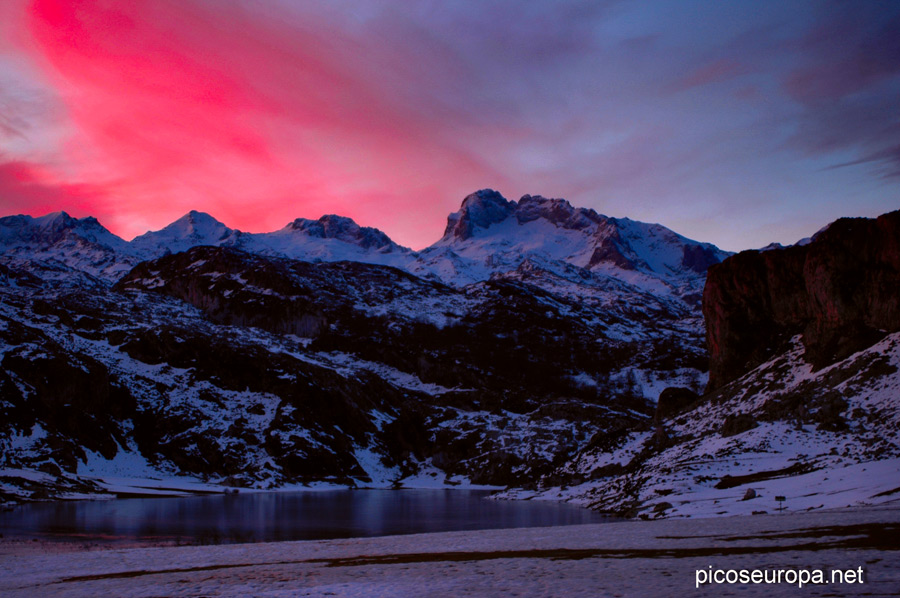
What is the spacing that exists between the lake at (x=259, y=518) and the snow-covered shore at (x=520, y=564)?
15.9m

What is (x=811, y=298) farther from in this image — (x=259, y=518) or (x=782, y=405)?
(x=259, y=518)

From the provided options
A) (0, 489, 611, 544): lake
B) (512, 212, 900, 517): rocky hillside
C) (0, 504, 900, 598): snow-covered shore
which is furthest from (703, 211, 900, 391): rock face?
(0, 504, 900, 598): snow-covered shore

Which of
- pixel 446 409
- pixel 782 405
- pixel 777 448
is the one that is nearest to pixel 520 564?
pixel 777 448

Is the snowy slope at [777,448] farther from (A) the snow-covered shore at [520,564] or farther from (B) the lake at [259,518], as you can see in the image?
(A) the snow-covered shore at [520,564]

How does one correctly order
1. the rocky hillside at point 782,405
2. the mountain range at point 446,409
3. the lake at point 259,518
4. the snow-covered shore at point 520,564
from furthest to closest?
the mountain range at point 446,409 < the lake at point 259,518 < the rocky hillside at point 782,405 < the snow-covered shore at point 520,564

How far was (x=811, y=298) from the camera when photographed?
86.1m

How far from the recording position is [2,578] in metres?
32.1

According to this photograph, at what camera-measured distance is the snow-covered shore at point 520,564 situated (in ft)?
73.9

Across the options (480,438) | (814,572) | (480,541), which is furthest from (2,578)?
(480,438)

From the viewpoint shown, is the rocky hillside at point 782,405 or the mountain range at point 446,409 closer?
the rocky hillside at point 782,405

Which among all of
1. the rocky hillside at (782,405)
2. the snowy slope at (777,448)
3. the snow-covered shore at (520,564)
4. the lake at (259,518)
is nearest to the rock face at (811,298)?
the rocky hillside at (782,405)

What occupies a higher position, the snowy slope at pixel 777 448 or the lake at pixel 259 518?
the snowy slope at pixel 777 448

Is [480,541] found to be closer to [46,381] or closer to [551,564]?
[551,564]

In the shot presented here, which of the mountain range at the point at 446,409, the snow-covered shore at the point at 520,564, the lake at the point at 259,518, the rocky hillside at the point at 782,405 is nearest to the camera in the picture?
the snow-covered shore at the point at 520,564
